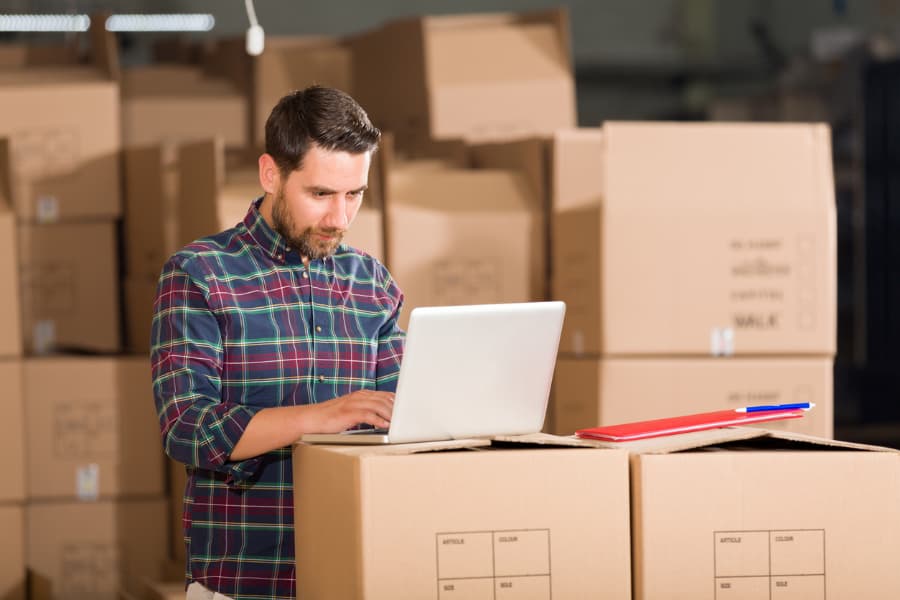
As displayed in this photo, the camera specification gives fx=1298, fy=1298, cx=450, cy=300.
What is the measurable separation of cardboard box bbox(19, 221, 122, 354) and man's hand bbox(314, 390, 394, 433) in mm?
2095

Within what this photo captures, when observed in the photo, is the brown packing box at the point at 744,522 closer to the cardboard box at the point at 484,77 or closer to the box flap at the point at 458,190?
the box flap at the point at 458,190

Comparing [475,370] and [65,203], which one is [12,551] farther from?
[475,370]

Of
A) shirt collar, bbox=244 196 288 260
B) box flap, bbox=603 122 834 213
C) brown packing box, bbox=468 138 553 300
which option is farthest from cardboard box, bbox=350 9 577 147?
shirt collar, bbox=244 196 288 260

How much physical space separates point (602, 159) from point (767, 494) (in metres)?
1.62

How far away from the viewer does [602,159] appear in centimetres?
294

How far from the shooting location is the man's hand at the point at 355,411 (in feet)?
4.90

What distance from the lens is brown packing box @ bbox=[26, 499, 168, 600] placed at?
327cm

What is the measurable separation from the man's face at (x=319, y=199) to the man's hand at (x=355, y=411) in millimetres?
258

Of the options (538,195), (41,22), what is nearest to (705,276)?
(538,195)

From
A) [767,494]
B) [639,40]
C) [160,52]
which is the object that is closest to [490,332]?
[767,494]

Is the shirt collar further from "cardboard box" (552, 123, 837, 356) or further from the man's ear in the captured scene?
"cardboard box" (552, 123, 837, 356)

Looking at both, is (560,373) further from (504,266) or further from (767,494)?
(767,494)

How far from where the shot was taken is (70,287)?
11.3 feet

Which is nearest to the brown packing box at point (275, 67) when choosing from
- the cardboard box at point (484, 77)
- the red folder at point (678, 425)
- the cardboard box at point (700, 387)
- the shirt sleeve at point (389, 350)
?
the cardboard box at point (484, 77)
